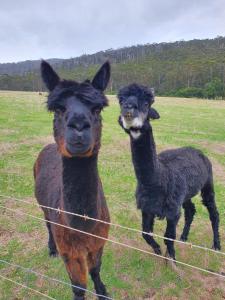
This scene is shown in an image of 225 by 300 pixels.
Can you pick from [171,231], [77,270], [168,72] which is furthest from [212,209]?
[168,72]

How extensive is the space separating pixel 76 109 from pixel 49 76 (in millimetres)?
618

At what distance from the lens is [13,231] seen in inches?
259

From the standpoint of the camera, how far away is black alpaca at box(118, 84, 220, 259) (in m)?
4.61

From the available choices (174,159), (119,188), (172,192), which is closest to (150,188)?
(172,192)

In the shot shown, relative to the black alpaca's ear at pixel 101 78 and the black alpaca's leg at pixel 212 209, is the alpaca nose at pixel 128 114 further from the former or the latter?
the black alpaca's leg at pixel 212 209

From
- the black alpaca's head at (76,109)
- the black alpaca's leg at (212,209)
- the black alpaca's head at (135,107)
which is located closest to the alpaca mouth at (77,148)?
the black alpaca's head at (76,109)

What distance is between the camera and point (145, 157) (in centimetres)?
484

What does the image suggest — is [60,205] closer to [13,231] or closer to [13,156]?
[13,231]

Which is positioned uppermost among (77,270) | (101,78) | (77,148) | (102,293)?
(101,78)

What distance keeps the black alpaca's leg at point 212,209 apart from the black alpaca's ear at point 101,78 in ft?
11.4

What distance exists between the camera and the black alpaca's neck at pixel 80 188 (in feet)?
10.5

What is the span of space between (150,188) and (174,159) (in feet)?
3.38

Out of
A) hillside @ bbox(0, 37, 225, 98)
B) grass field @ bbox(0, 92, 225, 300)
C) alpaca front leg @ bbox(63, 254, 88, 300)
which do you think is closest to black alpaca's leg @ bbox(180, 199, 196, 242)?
grass field @ bbox(0, 92, 225, 300)

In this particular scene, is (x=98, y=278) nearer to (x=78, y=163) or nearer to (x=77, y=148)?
(x=78, y=163)
